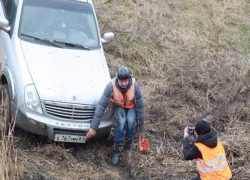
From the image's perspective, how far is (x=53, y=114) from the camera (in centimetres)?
526

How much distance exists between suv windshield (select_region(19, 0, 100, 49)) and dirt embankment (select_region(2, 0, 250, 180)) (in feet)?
5.24

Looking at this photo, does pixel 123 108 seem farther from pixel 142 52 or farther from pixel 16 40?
pixel 142 52

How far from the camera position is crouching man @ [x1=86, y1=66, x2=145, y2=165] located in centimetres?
535

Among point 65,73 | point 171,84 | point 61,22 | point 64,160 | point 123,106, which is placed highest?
point 61,22

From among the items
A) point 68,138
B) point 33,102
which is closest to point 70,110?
point 68,138

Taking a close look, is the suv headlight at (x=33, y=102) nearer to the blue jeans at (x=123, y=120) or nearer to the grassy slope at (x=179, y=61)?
the blue jeans at (x=123, y=120)

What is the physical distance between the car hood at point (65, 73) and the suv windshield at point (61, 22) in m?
0.27

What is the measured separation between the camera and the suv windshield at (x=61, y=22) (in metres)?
6.18

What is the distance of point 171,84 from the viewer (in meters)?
8.40

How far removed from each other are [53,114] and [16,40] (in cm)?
137

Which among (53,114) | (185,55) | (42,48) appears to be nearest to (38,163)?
(53,114)

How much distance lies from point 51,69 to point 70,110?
0.71 meters

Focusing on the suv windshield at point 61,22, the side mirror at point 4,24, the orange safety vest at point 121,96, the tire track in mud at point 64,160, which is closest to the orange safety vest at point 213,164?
the tire track in mud at point 64,160

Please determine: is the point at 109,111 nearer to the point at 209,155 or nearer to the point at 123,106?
the point at 123,106
